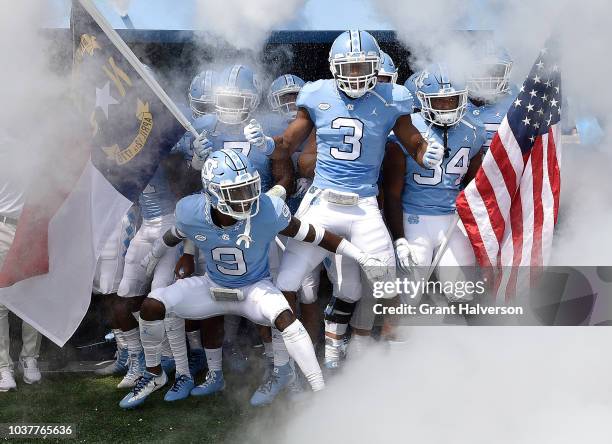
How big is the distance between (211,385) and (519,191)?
2278mm

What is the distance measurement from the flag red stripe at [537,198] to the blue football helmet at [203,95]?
216 cm

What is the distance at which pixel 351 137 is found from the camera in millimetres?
4422

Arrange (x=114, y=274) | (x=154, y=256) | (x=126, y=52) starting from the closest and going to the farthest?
(x=126, y=52) < (x=154, y=256) < (x=114, y=274)

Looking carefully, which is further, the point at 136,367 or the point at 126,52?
the point at 136,367

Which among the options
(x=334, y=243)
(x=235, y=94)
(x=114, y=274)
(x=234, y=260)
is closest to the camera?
(x=234, y=260)

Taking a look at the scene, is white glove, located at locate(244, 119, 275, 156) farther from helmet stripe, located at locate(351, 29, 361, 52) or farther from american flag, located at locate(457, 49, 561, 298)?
american flag, located at locate(457, 49, 561, 298)

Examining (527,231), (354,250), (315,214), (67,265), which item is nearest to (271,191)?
(315,214)

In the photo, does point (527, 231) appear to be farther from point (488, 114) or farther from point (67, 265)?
point (67, 265)

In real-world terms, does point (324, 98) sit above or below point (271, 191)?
above

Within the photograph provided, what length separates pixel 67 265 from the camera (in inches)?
162

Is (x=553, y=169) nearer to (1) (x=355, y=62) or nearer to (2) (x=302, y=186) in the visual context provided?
(1) (x=355, y=62)

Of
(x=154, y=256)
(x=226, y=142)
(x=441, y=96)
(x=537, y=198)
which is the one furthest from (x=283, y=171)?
(x=537, y=198)

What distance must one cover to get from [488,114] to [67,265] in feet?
9.56

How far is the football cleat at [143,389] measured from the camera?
171 inches
